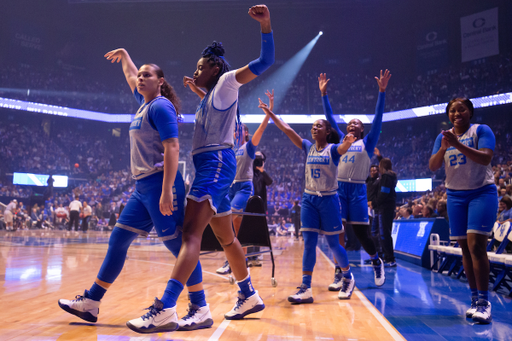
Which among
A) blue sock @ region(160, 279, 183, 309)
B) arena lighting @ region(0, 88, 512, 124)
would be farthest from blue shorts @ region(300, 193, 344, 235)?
arena lighting @ region(0, 88, 512, 124)

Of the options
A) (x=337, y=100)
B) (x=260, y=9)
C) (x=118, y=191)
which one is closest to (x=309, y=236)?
(x=260, y=9)

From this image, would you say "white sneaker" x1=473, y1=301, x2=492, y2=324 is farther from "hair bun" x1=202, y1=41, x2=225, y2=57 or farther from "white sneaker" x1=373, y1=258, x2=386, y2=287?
"hair bun" x1=202, y1=41, x2=225, y2=57

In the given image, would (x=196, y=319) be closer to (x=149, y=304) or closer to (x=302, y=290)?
(x=149, y=304)

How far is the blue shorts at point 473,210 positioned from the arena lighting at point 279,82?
89.1 feet

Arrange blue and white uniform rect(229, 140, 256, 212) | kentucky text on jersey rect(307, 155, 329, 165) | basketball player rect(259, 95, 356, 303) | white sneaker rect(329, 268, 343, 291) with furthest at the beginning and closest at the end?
blue and white uniform rect(229, 140, 256, 212)
white sneaker rect(329, 268, 343, 291)
kentucky text on jersey rect(307, 155, 329, 165)
basketball player rect(259, 95, 356, 303)

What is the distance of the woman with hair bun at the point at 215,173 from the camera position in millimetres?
2180

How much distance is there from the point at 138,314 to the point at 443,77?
2767cm

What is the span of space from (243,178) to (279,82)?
2721 centimetres

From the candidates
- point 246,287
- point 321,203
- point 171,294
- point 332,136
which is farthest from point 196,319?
point 332,136

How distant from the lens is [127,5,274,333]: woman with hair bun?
2.18 meters

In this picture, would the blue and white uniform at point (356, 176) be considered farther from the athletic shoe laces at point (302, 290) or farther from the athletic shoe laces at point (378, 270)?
the athletic shoe laces at point (302, 290)

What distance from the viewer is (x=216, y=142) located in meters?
2.40

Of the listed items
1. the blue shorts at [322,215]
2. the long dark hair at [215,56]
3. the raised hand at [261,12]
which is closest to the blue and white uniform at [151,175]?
the long dark hair at [215,56]

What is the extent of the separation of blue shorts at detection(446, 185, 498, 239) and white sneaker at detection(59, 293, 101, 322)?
2858 millimetres
